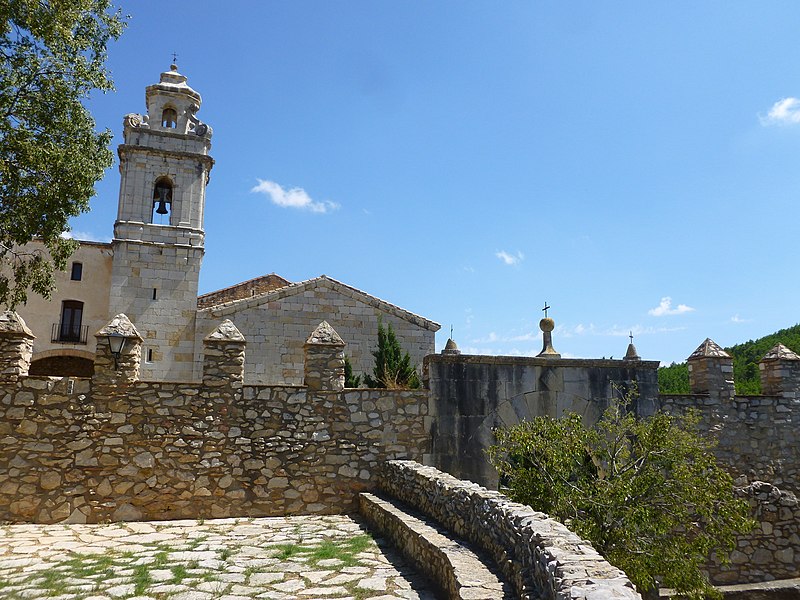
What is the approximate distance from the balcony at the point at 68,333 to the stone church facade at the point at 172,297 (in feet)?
0.12

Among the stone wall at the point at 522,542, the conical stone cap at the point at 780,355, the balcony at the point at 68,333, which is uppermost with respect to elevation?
the balcony at the point at 68,333

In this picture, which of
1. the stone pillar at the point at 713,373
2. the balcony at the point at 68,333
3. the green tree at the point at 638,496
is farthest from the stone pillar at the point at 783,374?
the balcony at the point at 68,333

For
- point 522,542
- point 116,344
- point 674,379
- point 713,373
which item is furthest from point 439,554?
point 674,379

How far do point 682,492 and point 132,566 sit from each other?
6.46 metres

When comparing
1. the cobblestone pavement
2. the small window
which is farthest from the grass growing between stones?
the small window

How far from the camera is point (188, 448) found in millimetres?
9695

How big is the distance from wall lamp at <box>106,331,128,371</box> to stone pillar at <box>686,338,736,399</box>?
1092cm

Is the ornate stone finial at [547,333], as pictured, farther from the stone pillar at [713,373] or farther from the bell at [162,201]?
the bell at [162,201]

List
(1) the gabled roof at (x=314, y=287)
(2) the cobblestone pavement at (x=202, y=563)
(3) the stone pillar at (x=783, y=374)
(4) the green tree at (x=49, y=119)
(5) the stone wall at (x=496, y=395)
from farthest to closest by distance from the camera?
(1) the gabled roof at (x=314, y=287), (3) the stone pillar at (x=783, y=374), (5) the stone wall at (x=496, y=395), (4) the green tree at (x=49, y=119), (2) the cobblestone pavement at (x=202, y=563)

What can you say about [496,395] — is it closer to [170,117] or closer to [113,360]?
[113,360]

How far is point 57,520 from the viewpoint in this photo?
9117 millimetres

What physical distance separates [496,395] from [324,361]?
323cm

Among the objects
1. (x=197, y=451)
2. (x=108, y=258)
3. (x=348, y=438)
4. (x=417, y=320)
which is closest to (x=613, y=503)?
(x=348, y=438)

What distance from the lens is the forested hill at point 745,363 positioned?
21.2m
